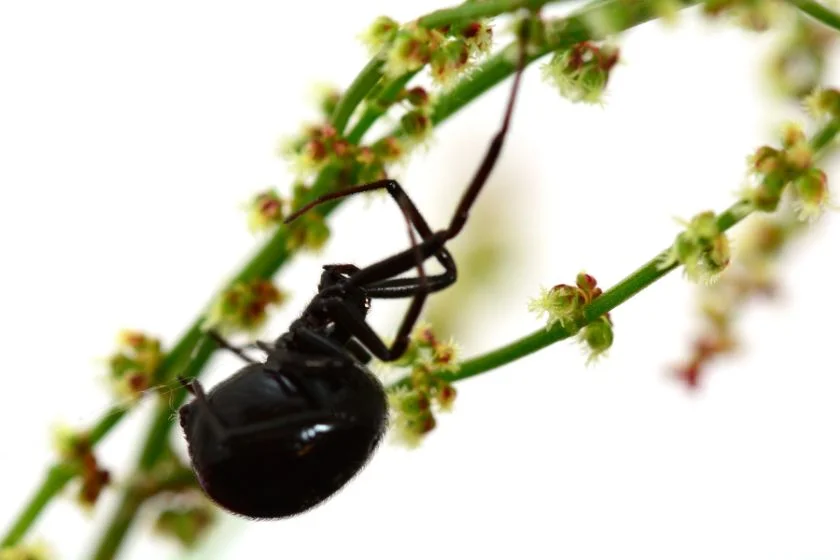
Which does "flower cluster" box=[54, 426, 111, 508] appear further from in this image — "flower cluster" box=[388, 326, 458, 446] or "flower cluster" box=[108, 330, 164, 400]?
"flower cluster" box=[388, 326, 458, 446]

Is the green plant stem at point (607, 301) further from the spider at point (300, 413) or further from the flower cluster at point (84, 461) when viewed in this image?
the flower cluster at point (84, 461)

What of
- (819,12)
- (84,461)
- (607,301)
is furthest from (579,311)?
(84,461)

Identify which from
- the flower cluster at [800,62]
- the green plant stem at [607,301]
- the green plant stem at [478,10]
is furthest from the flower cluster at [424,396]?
the flower cluster at [800,62]

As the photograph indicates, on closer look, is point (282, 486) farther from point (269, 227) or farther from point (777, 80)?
point (777, 80)

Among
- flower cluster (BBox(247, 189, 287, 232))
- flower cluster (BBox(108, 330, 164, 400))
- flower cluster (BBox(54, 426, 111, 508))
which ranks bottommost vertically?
flower cluster (BBox(54, 426, 111, 508))

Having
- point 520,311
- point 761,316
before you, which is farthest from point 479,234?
point 761,316

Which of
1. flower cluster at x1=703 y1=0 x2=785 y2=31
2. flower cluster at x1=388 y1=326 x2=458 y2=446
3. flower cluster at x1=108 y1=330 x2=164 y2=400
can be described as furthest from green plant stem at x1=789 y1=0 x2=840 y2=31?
flower cluster at x1=108 y1=330 x2=164 y2=400

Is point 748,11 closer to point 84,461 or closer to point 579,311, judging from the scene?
point 579,311
